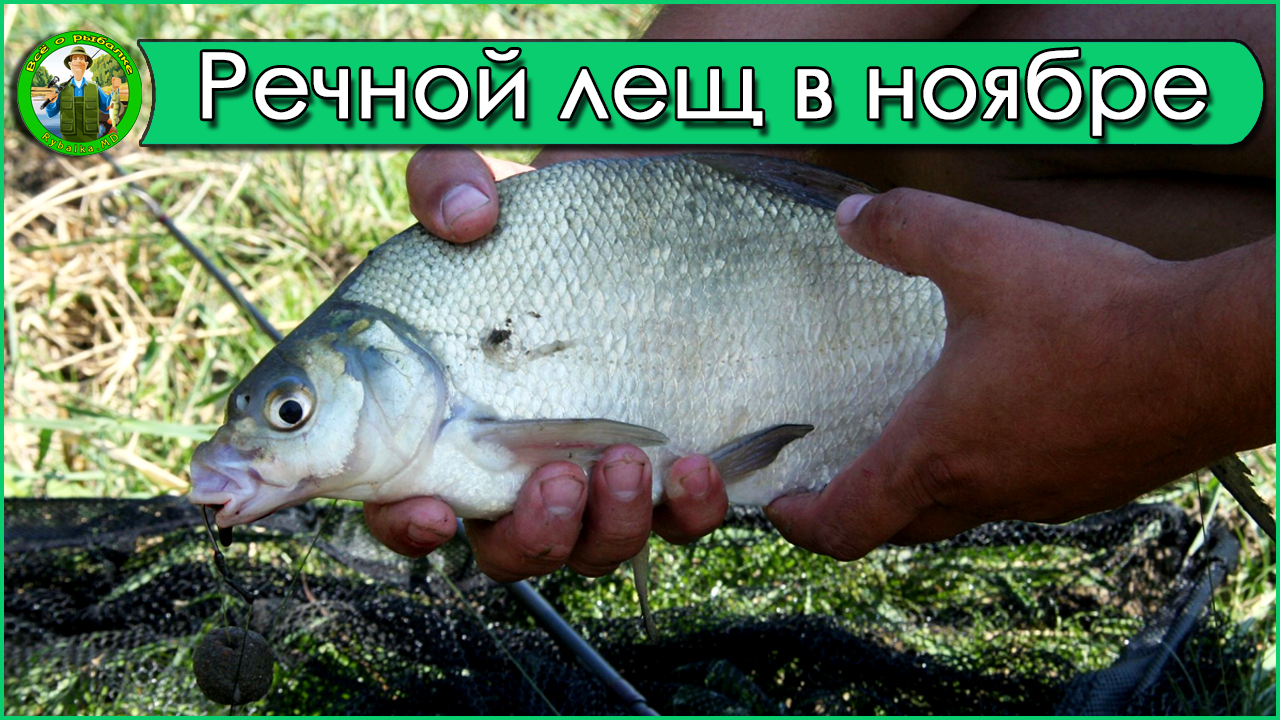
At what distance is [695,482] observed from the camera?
1.55 m

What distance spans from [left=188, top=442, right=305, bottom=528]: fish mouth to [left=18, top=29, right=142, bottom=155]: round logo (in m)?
1.17

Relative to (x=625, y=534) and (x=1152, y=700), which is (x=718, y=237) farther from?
(x=1152, y=700)

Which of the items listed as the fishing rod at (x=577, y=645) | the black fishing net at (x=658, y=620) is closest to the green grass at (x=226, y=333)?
the black fishing net at (x=658, y=620)

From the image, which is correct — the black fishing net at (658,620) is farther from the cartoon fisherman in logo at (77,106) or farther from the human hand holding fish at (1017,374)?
the cartoon fisherman in logo at (77,106)

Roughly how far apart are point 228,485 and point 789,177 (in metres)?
0.89

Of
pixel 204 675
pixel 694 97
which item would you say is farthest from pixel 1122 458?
pixel 204 675

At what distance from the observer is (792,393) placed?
161 centimetres

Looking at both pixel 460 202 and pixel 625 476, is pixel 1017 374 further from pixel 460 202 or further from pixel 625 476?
pixel 460 202

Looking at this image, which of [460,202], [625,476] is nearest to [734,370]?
[625,476]

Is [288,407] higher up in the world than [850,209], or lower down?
lower down

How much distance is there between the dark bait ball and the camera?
1.54 meters

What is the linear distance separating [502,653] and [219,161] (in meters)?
2.01

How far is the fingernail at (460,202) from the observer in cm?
149

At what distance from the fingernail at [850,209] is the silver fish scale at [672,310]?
5 centimetres
